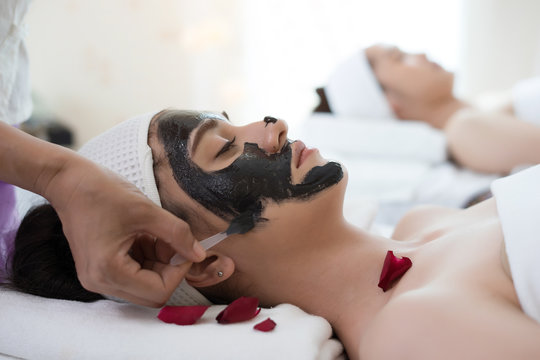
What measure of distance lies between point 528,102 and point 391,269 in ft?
6.78

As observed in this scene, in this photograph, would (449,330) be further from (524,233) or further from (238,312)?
(238,312)

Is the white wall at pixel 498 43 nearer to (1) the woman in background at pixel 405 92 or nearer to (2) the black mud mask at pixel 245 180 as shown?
(1) the woman in background at pixel 405 92

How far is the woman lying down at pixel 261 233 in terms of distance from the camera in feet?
3.55

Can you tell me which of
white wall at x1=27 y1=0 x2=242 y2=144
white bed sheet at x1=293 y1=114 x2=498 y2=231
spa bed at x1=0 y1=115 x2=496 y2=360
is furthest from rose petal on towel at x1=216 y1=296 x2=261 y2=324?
white wall at x1=27 y1=0 x2=242 y2=144

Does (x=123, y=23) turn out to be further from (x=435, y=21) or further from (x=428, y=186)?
(x=428, y=186)

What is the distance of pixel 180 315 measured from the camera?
102cm

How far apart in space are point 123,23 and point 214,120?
3341 millimetres

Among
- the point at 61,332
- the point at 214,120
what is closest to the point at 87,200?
the point at 61,332

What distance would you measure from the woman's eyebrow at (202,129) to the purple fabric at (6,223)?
0.47 meters

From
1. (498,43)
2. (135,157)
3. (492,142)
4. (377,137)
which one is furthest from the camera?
(498,43)

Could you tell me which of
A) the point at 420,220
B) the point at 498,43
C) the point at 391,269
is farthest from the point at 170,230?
the point at 498,43

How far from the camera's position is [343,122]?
2.94m

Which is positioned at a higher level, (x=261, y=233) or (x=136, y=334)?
(x=261, y=233)

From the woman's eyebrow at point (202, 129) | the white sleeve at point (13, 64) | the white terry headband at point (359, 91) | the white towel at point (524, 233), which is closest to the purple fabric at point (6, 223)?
the white sleeve at point (13, 64)
